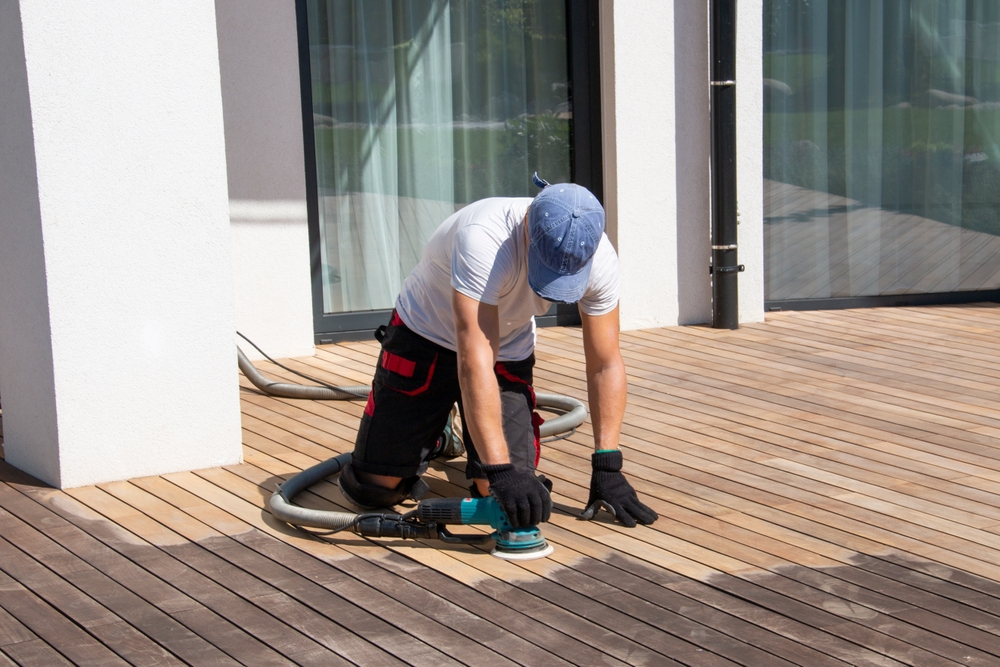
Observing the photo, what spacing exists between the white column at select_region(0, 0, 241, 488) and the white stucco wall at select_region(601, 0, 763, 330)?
302cm

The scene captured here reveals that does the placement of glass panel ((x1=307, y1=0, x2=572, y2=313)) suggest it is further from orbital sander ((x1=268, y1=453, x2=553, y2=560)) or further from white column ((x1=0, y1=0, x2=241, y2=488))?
orbital sander ((x1=268, y1=453, x2=553, y2=560))

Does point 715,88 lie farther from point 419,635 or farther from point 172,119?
point 419,635

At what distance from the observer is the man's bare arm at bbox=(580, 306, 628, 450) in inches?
129

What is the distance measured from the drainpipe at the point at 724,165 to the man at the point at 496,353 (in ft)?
10.0

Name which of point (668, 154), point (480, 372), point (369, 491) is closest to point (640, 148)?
point (668, 154)

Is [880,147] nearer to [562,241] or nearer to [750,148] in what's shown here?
[750,148]

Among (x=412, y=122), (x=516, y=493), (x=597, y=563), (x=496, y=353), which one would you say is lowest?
(x=597, y=563)

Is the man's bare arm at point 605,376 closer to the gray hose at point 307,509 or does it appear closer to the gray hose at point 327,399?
the gray hose at point 327,399

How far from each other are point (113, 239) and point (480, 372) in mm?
1492

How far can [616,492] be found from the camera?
3371 mm

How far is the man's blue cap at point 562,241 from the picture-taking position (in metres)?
2.89

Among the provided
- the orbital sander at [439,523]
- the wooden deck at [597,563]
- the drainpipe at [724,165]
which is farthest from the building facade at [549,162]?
the orbital sander at [439,523]

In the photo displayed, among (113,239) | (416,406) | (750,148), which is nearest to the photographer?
(416,406)

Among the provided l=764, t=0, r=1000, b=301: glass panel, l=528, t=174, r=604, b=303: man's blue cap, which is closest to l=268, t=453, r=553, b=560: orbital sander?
l=528, t=174, r=604, b=303: man's blue cap
